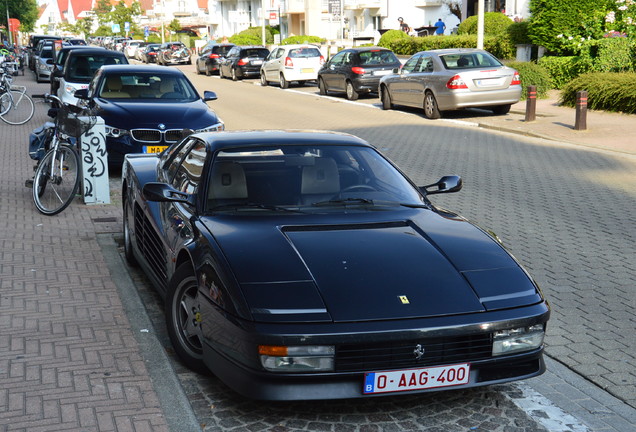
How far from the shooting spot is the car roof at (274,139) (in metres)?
5.79

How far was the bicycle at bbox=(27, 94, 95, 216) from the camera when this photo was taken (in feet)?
31.7

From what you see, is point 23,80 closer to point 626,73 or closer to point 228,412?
point 626,73

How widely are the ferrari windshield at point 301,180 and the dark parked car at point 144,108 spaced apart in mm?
5405

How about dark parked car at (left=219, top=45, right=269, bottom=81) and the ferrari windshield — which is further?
dark parked car at (left=219, top=45, right=269, bottom=81)

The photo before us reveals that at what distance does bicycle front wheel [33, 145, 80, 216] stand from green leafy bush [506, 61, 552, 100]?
52.4 feet

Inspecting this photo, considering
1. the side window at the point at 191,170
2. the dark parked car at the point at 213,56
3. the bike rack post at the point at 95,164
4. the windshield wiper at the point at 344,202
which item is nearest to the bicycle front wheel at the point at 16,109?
the bike rack post at the point at 95,164

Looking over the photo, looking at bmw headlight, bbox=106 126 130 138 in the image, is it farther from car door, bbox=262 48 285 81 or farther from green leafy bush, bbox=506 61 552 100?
car door, bbox=262 48 285 81

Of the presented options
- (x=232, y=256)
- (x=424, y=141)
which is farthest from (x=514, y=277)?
(x=424, y=141)

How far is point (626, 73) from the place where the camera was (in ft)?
68.1

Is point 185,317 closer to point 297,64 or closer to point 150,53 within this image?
point 297,64

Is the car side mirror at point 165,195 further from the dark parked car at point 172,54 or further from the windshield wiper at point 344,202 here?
the dark parked car at point 172,54

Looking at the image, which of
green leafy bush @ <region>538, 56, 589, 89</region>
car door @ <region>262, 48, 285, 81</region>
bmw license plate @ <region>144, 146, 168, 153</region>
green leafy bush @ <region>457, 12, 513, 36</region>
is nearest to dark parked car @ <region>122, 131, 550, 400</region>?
bmw license plate @ <region>144, 146, 168, 153</region>

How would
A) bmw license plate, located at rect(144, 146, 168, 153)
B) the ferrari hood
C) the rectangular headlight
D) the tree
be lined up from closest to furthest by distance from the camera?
the rectangular headlight, the ferrari hood, bmw license plate, located at rect(144, 146, 168, 153), the tree

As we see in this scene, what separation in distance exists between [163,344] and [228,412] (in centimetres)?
→ 117
